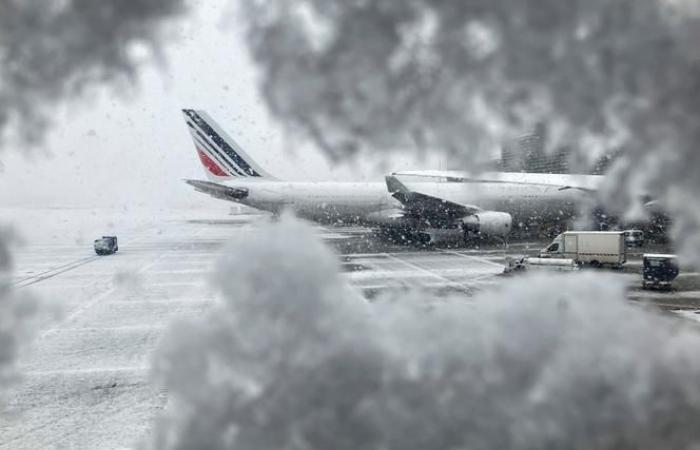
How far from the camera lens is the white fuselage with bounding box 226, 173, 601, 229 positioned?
28.2 m

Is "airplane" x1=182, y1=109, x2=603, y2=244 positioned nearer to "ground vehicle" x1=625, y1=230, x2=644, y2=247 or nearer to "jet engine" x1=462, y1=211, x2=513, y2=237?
"jet engine" x1=462, y1=211, x2=513, y2=237

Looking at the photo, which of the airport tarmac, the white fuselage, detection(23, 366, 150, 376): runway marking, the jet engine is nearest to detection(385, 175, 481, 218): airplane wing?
the jet engine

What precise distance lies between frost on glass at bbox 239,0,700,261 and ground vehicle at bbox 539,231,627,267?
16.0m

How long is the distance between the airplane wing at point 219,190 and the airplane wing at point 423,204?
750 cm

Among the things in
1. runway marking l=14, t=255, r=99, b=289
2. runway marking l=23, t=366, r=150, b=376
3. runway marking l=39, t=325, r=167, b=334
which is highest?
runway marking l=14, t=255, r=99, b=289

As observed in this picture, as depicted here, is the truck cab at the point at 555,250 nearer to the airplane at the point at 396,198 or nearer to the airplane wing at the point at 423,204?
the airplane at the point at 396,198

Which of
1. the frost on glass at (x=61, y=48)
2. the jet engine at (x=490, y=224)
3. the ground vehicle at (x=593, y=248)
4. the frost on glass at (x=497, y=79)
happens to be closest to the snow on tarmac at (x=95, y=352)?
the frost on glass at (x=61, y=48)

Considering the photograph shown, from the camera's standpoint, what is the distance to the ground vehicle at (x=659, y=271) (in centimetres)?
1562

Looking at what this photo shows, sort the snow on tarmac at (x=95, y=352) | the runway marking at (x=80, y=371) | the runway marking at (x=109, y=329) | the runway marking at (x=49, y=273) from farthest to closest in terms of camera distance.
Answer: the runway marking at (x=49, y=273)
the runway marking at (x=109, y=329)
the runway marking at (x=80, y=371)
the snow on tarmac at (x=95, y=352)

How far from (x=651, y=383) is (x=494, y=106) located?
2.81m

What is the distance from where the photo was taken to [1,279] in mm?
5371

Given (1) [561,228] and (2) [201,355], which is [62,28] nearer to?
(2) [201,355]

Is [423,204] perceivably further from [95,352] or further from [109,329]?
[95,352]

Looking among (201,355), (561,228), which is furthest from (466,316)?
(561,228)
